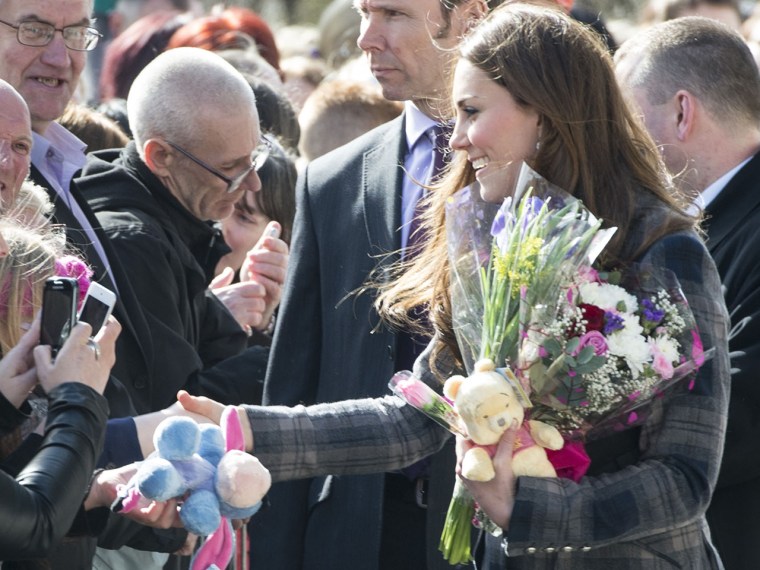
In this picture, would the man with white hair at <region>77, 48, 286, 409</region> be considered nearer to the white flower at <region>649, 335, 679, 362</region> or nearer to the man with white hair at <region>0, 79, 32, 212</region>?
the man with white hair at <region>0, 79, 32, 212</region>

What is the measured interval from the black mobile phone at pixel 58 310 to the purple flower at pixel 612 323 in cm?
116

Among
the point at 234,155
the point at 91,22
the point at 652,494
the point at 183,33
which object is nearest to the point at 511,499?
the point at 652,494

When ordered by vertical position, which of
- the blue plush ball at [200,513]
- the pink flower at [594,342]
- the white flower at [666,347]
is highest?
the pink flower at [594,342]

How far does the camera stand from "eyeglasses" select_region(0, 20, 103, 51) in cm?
457

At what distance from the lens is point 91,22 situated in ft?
15.7

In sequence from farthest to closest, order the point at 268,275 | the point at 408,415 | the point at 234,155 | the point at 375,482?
the point at 268,275, the point at 234,155, the point at 375,482, the point at 408,415

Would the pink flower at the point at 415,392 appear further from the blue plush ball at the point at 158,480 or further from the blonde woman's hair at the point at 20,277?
the blonde woman's hair at the point at 20,277

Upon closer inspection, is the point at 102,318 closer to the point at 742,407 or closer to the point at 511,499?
the point at 511,499

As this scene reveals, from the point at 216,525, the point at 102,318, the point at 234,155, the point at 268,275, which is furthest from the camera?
the point at 268,275

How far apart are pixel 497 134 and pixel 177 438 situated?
1057 mm

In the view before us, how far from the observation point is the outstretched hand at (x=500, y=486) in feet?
9.78

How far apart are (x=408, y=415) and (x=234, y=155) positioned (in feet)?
5.03

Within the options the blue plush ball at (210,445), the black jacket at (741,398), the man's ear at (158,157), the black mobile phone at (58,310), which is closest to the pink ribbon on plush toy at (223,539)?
the blue plush ball at (210,445)

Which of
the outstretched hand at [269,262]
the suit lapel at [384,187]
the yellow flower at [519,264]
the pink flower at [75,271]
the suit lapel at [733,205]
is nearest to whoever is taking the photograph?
the yellow flower at [519,264]
